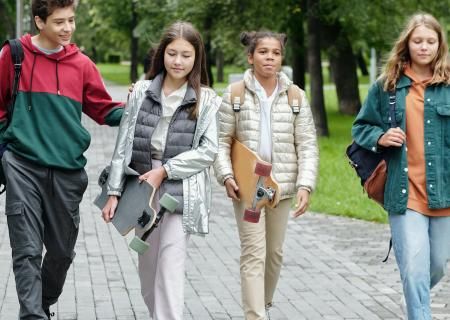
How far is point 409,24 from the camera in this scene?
6.59 m

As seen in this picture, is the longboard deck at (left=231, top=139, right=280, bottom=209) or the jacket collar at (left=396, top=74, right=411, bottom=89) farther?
the longboard deck at (left=231, top=139, right=280, bottom=209)

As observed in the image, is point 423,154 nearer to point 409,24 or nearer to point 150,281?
point 409,24

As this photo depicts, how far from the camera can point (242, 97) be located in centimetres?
708

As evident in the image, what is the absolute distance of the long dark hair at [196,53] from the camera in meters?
6.47

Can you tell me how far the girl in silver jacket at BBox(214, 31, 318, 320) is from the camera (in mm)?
7043

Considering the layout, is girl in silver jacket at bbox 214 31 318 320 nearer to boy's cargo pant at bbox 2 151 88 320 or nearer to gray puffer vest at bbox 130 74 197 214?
gray puffer vest at bbox 130 74 197 214

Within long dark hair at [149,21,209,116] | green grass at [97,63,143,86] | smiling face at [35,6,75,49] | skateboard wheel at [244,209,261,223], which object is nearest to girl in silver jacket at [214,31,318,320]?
skateboard wheel at [244,209,261,223]

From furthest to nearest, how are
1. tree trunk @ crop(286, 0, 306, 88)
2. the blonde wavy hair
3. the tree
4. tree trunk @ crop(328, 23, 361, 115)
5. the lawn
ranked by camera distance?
tree trunk @ crop(328, 23, 361, 115)
the tree
tree trunk @ crop(286, 0, 306, 88)
the lawn
the blonde wavy hair

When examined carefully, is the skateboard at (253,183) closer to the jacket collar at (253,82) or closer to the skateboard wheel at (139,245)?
the jacket collar at (253,82)

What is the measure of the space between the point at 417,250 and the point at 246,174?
1.12 meters

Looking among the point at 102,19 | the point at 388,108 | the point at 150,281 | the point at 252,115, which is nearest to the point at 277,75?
the point at 252,115

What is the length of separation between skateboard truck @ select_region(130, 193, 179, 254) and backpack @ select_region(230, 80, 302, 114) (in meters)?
0.96

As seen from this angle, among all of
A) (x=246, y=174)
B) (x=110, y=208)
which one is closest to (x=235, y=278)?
(x=246, y=174)

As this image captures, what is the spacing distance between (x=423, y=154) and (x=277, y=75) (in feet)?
3.84
